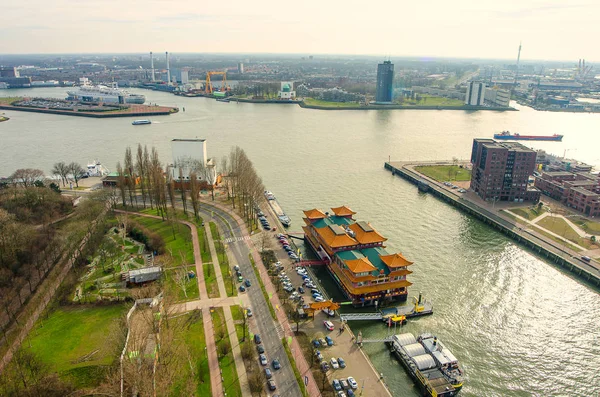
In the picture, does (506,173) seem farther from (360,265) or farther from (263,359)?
(263,359)

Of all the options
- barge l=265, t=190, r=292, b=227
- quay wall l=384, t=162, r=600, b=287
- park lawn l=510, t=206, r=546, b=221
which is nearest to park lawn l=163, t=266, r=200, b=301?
barge l=265, t=190, r=292, b=227

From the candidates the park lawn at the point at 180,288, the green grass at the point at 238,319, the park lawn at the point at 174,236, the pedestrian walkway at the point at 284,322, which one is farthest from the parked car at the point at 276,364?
the park lawn at the point at 174,236

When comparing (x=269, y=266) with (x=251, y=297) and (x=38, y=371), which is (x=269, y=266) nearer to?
(x=251, y=297)

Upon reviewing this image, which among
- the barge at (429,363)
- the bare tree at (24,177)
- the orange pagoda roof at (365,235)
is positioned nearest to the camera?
the barge at (429,363)

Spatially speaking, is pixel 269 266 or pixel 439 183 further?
pixel 439 183

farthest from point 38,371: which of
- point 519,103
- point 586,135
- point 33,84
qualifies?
point 33,84

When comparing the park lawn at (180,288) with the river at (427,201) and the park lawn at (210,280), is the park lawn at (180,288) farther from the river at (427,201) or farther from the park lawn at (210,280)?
the river at (427,201)
